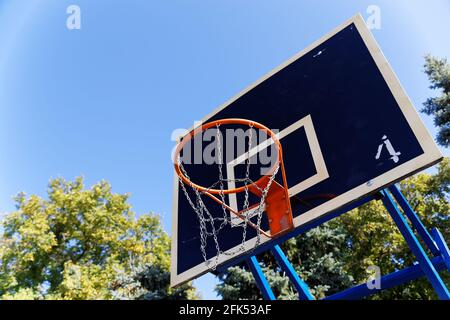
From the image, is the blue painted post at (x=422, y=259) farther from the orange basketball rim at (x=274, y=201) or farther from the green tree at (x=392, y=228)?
the green tree at (x=392, y=228)

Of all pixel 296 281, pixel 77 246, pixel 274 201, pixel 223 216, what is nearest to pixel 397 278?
pixel 296 281

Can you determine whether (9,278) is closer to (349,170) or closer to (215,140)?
(215,140)

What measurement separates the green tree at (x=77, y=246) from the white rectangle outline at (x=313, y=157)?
681 centimetres

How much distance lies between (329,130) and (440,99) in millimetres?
8123

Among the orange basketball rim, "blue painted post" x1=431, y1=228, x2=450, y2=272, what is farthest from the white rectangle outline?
"blue painted post" x1=431, y1=228, x2=450, y2=272

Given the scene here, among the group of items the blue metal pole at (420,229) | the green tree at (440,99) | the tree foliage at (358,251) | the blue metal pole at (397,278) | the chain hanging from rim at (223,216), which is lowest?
the blue metal pole at (397,278)

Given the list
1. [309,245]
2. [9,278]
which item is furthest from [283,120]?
[9,278]

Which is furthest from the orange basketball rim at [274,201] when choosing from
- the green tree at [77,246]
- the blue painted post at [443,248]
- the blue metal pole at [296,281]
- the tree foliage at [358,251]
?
the green tree at [77,246]

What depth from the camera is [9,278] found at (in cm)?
1048

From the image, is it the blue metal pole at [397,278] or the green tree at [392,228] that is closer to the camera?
the blue metal pole at [397,278]

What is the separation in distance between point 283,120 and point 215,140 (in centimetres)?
85

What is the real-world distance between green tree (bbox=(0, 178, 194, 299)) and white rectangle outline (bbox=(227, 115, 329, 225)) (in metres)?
6.81

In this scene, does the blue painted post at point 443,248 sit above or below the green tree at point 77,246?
below

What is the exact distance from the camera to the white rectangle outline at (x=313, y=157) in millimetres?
3297
